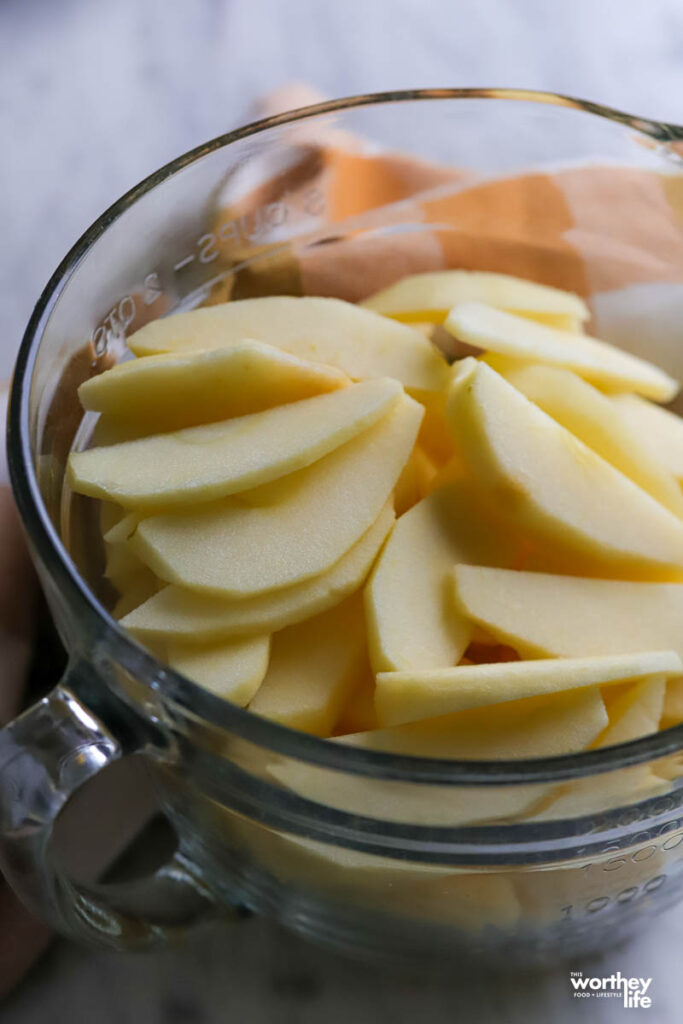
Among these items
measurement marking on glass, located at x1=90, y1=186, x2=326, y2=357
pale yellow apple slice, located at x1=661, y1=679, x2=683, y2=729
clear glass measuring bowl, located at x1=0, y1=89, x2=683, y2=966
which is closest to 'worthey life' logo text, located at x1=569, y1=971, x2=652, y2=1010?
clear glass measuring bowl, located at x1=0, y1=89, x2=683, y2=966

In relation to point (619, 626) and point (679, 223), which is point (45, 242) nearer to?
point (679, 223)

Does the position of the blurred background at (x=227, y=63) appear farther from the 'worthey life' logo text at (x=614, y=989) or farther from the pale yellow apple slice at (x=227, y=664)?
the 'worthey life' logo text at (x=614, y=989)

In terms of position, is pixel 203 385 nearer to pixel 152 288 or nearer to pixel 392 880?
pixel 152 288

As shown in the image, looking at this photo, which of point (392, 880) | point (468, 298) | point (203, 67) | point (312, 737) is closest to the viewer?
point (312, 737)

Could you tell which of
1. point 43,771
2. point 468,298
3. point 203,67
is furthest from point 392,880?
point 203,67

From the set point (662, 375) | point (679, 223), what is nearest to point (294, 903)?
point (662, 375)

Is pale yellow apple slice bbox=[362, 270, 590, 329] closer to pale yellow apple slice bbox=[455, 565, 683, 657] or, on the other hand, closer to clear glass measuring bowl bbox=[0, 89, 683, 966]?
clear glass measuring bowl bbox=[0, 89, 683, 966]
